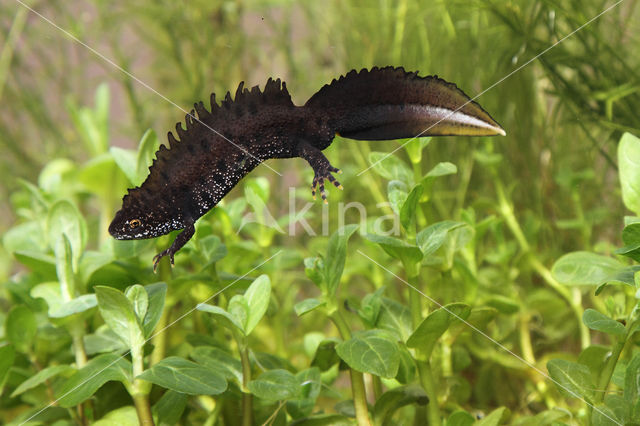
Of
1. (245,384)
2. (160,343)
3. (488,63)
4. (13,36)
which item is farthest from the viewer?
(13,36)

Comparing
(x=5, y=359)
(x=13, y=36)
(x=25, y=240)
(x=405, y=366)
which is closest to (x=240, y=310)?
(x=405, y=366)

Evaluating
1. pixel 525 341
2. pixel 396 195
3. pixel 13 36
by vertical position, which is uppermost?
pixel 13 36

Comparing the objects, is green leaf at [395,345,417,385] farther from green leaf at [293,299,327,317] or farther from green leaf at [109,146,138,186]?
green leaf at [109,146,138,186]

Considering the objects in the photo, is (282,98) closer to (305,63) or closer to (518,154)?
(518,154)

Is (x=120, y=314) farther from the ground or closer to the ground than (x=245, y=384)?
farther from the ground

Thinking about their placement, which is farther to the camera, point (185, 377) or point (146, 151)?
point (146, 151)

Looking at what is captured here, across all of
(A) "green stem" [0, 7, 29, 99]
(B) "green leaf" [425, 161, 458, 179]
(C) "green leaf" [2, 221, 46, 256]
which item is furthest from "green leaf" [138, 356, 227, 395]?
(A) "green stem" [0, 7, 29, 99]

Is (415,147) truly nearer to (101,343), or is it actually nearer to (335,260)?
(335,260)

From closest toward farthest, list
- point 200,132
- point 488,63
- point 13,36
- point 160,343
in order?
point 200,132 → point 160,343 → point 488,63 → point 13,36
